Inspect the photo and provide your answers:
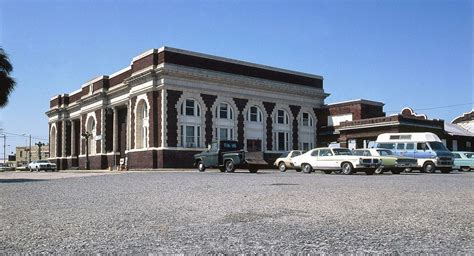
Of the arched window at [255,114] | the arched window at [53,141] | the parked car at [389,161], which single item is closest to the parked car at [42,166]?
the arched window at [53,141]

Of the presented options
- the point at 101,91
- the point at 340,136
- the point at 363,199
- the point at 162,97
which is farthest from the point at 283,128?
the point at 363,199

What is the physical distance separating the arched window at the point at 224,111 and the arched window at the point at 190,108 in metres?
2.37

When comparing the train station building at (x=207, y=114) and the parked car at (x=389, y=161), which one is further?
the train station building at (x=207, y=114)

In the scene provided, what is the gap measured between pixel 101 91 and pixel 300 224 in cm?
4702

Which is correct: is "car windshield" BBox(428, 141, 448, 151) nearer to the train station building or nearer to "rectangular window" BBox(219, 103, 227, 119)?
the train station building

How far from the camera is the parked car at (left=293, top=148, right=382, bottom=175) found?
24.2m

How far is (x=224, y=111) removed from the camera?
1796 inches

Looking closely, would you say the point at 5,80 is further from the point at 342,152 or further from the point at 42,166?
the point at 42,166

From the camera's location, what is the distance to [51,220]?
325 inches

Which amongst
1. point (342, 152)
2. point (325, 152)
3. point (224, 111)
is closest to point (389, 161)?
point (342, 152)

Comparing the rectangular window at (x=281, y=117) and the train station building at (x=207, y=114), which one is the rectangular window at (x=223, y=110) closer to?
the train station building at (x=207, y=114)

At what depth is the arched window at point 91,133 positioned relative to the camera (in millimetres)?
54125

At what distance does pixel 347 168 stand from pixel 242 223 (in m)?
17.9

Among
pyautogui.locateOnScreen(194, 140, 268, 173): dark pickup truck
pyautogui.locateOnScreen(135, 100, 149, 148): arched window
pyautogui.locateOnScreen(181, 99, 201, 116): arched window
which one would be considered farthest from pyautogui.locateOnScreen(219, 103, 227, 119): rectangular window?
pyautogui.locateOnScreen(194, 140, 268, 173): dark pickup truck
